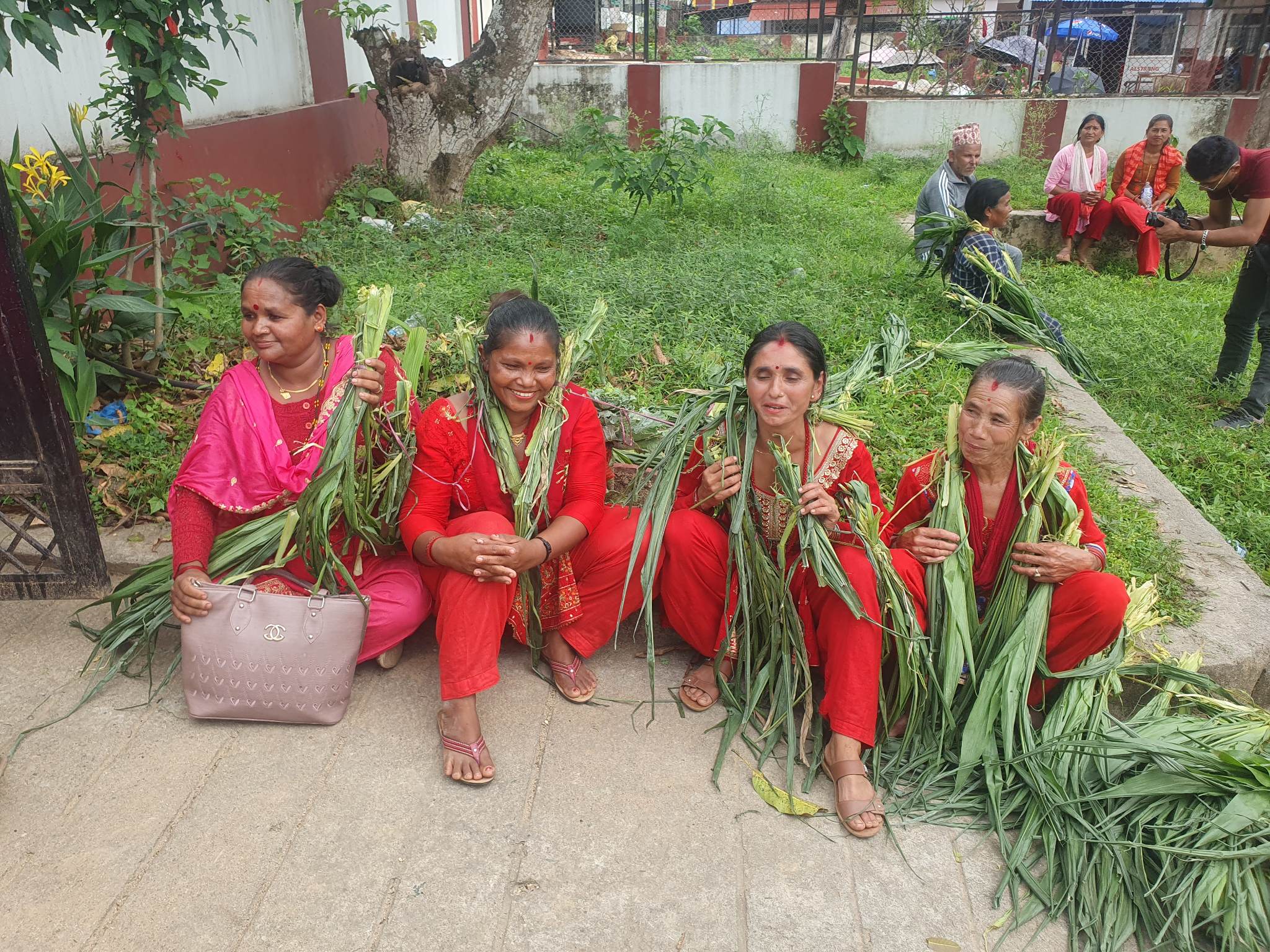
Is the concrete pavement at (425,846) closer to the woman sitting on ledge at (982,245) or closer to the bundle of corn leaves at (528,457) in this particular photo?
the bundle of corn leaves at (528,457)

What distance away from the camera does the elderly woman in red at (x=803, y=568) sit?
2275 millimetres

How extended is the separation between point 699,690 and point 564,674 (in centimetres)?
39

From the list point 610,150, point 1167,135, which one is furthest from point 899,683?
point 1167,135

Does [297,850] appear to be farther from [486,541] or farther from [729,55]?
[729,55]

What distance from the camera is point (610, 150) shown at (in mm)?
6230

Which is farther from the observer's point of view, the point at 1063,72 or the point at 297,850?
the point at 1063,72

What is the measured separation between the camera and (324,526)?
7.98ft

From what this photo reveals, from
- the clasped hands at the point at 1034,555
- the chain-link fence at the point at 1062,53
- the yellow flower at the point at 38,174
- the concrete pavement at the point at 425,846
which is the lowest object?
the concrete pavement at the point at 425,846

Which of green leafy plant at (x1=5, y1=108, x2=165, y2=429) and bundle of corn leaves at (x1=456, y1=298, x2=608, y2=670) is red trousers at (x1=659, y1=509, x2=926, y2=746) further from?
green leafy plant at (x1=5, y1=108, x2=165, y2=429)

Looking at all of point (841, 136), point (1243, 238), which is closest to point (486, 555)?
point (1243, 238)

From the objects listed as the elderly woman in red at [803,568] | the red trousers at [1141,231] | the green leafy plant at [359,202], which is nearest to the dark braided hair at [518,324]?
the elderly woman in red at [803,568]

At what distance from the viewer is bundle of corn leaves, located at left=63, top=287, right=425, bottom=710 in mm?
2445

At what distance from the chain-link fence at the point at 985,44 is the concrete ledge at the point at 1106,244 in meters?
4.04

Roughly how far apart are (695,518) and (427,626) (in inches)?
38.5
